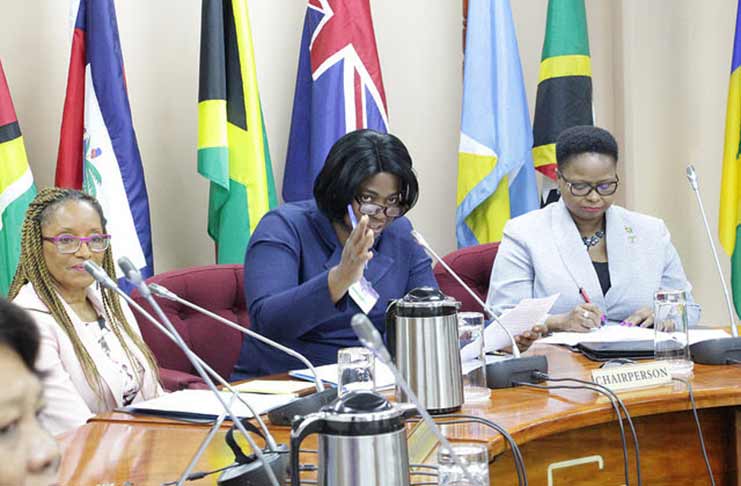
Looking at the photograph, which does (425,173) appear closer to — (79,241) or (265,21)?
(265,21)

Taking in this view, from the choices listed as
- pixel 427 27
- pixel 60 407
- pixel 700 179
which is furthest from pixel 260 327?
pixel 700 179

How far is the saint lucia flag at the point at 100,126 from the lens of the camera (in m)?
3.20

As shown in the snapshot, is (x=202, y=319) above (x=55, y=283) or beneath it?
beneath

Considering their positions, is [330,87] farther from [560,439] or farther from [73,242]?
[560,439]

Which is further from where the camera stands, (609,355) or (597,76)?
(597,76)

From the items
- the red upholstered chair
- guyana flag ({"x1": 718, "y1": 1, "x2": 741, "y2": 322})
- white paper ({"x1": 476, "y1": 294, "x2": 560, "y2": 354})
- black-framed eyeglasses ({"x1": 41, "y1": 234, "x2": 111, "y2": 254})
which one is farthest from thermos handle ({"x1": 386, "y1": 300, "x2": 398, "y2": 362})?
guyana flag ({"x1": 718, "y1": 1, "x2": 741, "y2": 322})

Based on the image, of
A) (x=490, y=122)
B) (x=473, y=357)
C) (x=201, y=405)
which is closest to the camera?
(x=201, y=405)

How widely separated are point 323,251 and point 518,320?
2.03 ft

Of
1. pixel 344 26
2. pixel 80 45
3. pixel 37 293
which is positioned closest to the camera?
pixel 37 293

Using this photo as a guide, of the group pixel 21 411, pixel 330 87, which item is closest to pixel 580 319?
pixel 330 87

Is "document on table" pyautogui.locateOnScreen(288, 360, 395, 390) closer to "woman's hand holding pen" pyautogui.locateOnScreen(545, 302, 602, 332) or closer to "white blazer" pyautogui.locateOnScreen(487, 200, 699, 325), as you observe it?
"woman's hand holding pen" pyautogui.locateOnScreen(545, 302, 602, 332)

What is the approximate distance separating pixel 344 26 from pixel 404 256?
1.30 metres

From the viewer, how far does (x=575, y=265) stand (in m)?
2.95

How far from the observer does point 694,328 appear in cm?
273
